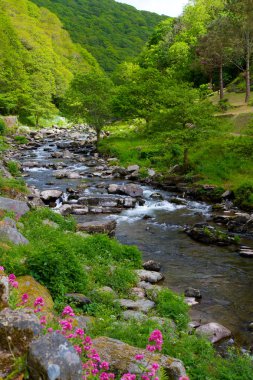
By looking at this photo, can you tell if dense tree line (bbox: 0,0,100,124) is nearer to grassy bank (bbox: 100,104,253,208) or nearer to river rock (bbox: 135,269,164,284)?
grassy bank (bbox: 100,104,253,208)

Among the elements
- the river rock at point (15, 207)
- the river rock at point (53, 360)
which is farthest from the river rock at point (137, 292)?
the river rock at point (53, 360)

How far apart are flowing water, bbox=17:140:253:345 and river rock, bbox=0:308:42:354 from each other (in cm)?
765

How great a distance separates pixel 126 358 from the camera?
6.50 m

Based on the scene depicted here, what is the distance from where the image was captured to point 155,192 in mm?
29281

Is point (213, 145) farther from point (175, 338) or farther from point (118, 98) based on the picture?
point (175, 338)

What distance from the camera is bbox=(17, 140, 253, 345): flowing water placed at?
1263 centimetres

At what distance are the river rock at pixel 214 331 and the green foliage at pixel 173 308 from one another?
20.0 inches

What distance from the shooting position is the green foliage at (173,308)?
10.7 meters

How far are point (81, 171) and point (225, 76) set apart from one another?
123 feet

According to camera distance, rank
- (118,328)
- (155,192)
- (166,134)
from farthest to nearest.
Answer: (166,134)
(155,192)
(118,328)

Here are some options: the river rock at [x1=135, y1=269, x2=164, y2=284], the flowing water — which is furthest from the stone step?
the river rock at [x1=135, y1=269, x2=164, y2=284]

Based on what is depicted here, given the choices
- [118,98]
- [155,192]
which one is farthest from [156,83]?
[155,192]

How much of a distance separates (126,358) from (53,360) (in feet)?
7.72

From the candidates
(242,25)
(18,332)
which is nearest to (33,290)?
(18,332)
